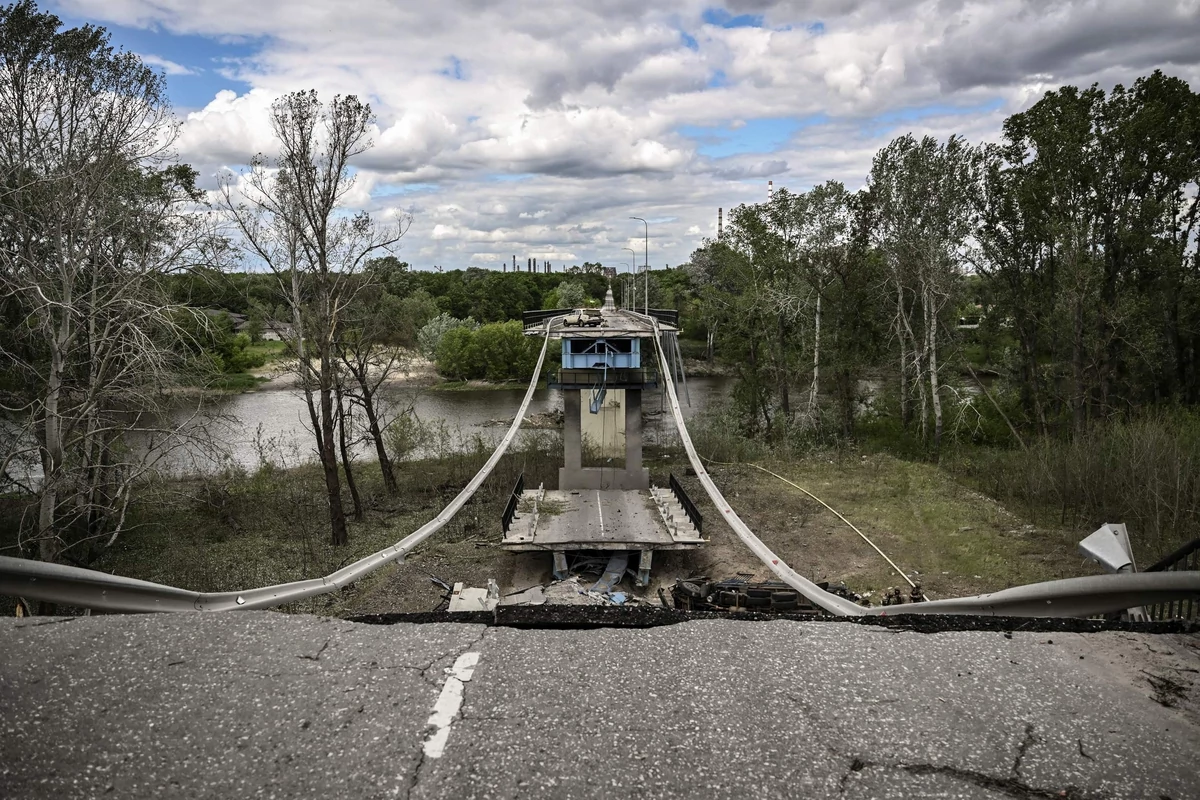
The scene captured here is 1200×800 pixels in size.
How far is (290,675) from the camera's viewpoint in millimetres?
3061

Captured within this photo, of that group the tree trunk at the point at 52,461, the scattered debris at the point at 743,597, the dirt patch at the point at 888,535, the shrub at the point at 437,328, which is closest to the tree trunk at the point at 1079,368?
the dirt patch at the point at 888,535

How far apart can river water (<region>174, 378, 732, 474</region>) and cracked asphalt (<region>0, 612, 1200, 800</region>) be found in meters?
24.1

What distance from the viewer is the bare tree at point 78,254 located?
423 inches

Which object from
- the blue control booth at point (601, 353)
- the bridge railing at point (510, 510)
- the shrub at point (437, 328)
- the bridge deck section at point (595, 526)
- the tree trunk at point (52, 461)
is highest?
the shrub at point (437, 328)

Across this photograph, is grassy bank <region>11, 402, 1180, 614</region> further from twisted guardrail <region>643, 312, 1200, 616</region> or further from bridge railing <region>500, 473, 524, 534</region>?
twisted guardrail <region>643, 312, 1200, 616</region>

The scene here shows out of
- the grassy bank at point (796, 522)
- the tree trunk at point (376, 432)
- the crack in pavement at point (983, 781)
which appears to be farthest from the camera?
the tree trunk at point (376, 432)

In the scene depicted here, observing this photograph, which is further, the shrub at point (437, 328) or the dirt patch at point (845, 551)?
Answer: the shrub at point (437, 328)

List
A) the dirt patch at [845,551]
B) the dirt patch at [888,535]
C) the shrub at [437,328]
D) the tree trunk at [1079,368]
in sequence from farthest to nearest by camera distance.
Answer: the shrub at [437,328] < the tree trunk at [1079,368] < the dirt patch at [888,535] < the dirt patch at [845,551]

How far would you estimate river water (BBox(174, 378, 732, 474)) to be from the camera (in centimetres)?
3012

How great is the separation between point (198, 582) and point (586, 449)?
402 inches

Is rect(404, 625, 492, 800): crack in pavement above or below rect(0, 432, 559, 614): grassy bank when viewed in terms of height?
above

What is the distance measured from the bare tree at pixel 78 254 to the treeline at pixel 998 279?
865 inches

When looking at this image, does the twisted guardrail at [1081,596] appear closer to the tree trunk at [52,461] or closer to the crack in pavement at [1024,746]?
the crack in pavement at [1024,746]

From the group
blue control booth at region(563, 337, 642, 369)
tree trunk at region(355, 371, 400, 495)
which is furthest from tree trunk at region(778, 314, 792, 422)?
tree trunk at region(355, 371, 400, 495)
